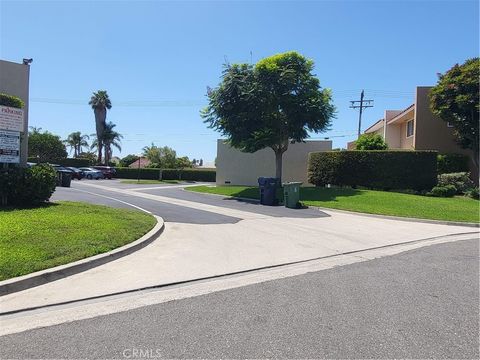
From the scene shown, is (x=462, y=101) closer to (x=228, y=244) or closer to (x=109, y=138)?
(x=228, y=244)

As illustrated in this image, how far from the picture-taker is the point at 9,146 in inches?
465

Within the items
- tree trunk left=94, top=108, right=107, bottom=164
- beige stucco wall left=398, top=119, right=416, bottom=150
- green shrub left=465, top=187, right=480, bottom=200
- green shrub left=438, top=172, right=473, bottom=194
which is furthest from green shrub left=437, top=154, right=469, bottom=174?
tree trunk left=94, top=108, right=107, bottom=164

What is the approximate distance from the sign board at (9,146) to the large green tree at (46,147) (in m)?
54.5

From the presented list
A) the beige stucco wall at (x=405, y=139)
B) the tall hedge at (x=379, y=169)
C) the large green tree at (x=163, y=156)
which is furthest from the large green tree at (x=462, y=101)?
the large green tree at (x=163, y=156)

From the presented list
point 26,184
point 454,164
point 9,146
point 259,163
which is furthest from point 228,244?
point 259,163

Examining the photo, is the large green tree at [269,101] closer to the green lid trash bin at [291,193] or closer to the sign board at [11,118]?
the green lid trash bin at [291,193]

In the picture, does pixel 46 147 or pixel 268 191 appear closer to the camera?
pixel 268 191

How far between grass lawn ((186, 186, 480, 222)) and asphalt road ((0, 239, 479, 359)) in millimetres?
10563

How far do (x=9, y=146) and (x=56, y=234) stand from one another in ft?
15.8

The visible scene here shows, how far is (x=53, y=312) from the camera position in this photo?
16.9 feet

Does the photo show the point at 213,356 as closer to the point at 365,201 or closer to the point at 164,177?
the point at 365,201

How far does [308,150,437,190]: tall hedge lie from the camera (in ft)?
78.5

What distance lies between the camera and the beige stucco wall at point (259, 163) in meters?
33.8

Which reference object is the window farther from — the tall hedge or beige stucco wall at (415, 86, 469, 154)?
the tall hedge
